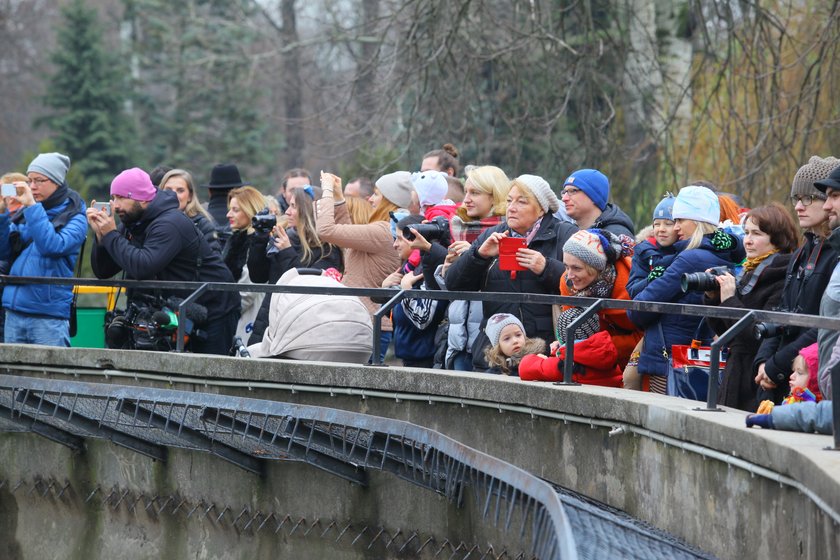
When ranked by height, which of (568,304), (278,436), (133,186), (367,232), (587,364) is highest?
(133,186)

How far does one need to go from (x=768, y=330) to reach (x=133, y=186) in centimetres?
504

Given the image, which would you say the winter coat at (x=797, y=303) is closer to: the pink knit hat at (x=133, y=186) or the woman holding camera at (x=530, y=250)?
the woman holding camera at (x=530, y=250)

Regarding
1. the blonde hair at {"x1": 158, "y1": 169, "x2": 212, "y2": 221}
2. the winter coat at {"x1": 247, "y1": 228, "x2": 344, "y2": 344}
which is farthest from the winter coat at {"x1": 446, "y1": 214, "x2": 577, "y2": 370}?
the blonde hair at {"x1": 158, "y1": 169, "x2": 212, "y2": 221}

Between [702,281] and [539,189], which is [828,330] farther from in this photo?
[539,189]

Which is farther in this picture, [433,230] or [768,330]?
[433,230]

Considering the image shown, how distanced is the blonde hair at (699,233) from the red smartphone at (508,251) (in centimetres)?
92

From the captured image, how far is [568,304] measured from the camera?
7.66 metres

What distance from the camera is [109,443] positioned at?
35.3 ft

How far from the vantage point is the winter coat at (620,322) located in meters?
7.96

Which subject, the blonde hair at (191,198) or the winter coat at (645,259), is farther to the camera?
the blonde hair at (191,198)

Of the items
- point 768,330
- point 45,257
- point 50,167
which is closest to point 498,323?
point 768,330

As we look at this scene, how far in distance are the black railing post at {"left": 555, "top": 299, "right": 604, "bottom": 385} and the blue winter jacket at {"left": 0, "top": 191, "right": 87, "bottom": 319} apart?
450 centimetres

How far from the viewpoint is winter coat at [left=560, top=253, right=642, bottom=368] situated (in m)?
7.96

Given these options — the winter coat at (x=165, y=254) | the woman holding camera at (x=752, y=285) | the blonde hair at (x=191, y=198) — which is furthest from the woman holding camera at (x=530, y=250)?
the blonde hair at (x=191, y=198)
